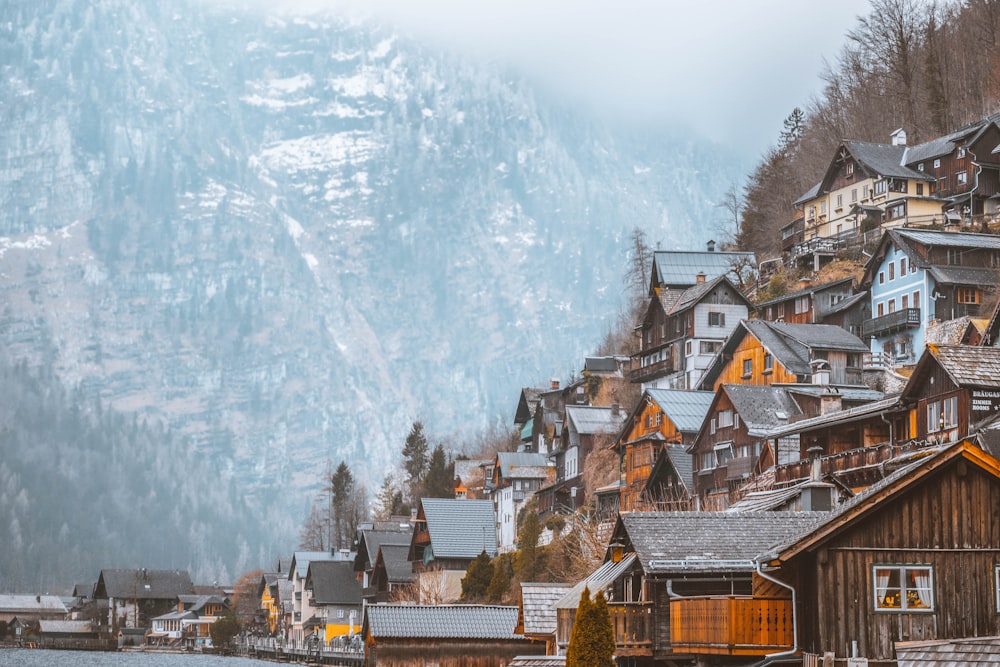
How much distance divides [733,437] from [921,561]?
4665 centimetres

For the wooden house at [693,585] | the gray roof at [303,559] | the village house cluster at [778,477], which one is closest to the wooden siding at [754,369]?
the village house cluster at [778,477]

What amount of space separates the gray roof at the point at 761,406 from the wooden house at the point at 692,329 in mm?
32228

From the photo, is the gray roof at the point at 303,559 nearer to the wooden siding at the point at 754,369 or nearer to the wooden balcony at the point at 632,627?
the wooden siding at the point at 754,369

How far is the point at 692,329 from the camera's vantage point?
118938 millimetres

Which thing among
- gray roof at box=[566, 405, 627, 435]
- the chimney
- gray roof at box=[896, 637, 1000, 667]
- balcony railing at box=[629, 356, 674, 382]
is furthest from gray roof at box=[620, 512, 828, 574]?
balcony railing at box=[629, 356, 674, 382]

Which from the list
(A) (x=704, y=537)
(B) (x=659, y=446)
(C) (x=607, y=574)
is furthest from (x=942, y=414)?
(B) (x=659, y=446)

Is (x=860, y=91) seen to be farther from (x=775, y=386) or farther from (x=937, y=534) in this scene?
(x=937, y=534)

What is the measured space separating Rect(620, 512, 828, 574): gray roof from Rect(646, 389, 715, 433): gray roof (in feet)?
168

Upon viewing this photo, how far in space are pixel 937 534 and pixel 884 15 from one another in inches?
4517

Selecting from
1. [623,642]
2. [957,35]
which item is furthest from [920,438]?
[957,35]

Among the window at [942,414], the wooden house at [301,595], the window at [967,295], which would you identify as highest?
the window at [967,295]

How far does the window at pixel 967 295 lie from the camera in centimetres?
9431

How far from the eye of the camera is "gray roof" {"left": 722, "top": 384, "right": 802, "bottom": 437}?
80.8 metres

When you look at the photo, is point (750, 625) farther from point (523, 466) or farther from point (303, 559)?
point (303, 559)
